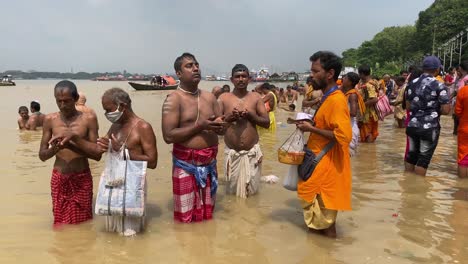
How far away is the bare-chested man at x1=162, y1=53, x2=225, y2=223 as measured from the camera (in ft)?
13.9

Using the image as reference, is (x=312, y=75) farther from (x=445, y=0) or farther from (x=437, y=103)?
(x=445, y=0)

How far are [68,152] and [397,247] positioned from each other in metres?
3.36

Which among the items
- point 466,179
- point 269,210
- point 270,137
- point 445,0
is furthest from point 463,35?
point 269,210

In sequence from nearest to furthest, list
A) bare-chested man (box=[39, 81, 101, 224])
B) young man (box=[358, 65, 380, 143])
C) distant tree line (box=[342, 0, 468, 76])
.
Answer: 1. bare-chested man (box=[39, 81, 101, 224])
2. young man (box=[358, 65, 380, 143])
3. distant tree line (box=[342, 0, 468, 76])

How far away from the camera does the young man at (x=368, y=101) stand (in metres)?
9.16

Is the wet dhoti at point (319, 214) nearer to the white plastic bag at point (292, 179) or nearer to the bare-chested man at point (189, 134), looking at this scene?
the white plastic bag at point (292, 179)

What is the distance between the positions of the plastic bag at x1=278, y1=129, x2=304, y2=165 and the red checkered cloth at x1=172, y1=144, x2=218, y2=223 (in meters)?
0.82

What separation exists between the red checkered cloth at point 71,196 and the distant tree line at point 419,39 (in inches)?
1453

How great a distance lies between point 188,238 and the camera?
4.20 m

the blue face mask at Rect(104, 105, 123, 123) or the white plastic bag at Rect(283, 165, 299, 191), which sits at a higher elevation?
the blue face mask at Rect(104, 105, 123, 123)

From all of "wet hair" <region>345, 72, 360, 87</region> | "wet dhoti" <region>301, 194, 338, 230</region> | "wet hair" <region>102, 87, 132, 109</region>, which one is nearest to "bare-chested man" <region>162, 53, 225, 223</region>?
"wet hair" <region>102, 87, 132, 109</region>

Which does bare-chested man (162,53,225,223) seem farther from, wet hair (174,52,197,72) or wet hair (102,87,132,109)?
wet hair (102,87,132,109)

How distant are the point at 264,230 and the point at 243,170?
117 cm

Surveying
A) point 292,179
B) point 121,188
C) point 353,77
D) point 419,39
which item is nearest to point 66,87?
point 121,188
